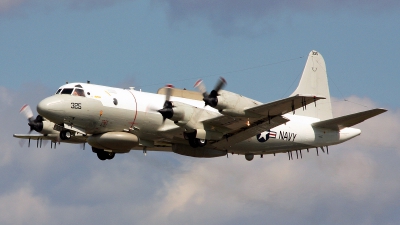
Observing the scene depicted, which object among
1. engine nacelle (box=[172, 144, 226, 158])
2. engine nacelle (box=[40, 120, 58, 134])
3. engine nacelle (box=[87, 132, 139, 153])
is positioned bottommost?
engine nacelle (box=[172, 144, 226, 158])

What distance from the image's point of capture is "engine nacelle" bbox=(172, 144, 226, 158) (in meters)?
36.2

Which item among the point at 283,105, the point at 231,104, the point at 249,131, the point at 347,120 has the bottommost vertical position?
the point at 249,131

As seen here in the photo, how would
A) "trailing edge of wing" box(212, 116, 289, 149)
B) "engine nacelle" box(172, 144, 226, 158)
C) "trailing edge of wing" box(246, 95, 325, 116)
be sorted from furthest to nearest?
1. "engine nacelle" box(172, 144, 226, 158)
2. "trailing edge of wing" box(212, 116, 289, 149)
3. "trailing edge of wing" box(246, 95, 325, 116)

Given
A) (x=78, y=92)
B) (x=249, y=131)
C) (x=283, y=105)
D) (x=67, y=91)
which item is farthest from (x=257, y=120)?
(x=67, y=91)

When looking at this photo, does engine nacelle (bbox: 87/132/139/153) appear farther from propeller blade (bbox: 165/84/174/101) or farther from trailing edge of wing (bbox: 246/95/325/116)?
trailing edge of wing (bbox: 246/95/325/116)

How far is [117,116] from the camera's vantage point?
1298 inches

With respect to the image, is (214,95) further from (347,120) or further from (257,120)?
(347,120)

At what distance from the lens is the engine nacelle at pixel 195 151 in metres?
36.2

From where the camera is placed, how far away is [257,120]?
33719 mm

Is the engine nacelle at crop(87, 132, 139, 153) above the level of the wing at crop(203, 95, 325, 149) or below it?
below

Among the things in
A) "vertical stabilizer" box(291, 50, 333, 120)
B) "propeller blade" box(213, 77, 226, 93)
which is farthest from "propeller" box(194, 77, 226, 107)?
"vertical stabilizer" box(291, 50, 333, 120)

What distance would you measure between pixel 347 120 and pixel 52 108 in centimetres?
1345

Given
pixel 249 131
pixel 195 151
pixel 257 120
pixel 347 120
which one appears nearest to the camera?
pixel 257 120

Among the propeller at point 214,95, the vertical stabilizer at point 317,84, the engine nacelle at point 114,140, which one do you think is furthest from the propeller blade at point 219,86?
the vertical stabilizer at point 317,84
